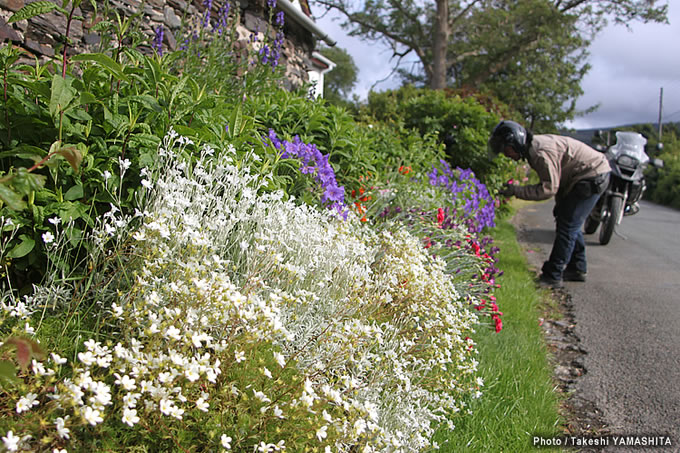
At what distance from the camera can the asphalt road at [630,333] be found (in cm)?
277

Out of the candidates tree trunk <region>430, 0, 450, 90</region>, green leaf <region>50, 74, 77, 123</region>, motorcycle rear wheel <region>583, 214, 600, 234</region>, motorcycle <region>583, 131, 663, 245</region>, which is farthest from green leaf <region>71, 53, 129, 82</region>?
tree trunk <region>430, 0, 450, 90</region>

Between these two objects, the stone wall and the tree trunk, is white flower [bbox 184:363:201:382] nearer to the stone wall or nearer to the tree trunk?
the stone wall

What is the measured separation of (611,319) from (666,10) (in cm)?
2063

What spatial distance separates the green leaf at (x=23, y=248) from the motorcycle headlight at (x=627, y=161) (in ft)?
27.6

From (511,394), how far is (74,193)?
252cm

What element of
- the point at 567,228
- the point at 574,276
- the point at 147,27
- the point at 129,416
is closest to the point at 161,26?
the point at 147,27

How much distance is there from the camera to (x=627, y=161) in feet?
25.5

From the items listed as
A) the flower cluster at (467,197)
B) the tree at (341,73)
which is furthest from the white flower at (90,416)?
the tree at (341,73)

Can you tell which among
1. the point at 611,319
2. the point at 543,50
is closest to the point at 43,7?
the point at 611,319

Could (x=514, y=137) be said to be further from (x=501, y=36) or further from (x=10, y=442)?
(x=501, y=36)

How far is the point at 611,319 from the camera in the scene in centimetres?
431

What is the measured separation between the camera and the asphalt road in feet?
9.08

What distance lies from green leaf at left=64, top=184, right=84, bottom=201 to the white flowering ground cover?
19cm

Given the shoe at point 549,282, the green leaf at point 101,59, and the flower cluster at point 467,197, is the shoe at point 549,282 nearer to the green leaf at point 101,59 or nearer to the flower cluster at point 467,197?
the flower cluster at point 467,197
